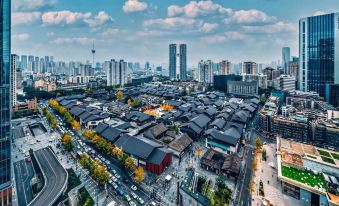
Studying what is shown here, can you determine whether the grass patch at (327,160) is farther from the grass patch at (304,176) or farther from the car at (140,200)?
the car at (140,200)

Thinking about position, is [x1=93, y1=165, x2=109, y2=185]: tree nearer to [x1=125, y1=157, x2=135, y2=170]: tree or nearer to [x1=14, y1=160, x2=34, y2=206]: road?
[x1=125, y1=157, x2=135, y2=170]: tree

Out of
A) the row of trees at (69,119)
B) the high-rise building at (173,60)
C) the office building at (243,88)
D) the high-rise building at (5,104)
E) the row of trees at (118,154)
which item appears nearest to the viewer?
the high-rise building at (5,104)

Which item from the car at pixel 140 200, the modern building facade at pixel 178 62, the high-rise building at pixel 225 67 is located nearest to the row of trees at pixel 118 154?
the car at pixel 140 200

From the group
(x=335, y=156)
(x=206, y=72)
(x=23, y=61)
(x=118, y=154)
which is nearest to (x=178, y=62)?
(x=206, y=72)

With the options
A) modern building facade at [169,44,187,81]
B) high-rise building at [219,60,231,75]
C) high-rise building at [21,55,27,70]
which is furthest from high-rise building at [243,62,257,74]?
high-rise building at [21,55,27,70]

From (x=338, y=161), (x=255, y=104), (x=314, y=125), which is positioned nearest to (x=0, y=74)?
(x=338, y=161)

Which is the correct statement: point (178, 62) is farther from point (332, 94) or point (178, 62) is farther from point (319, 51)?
point (332, 94)
